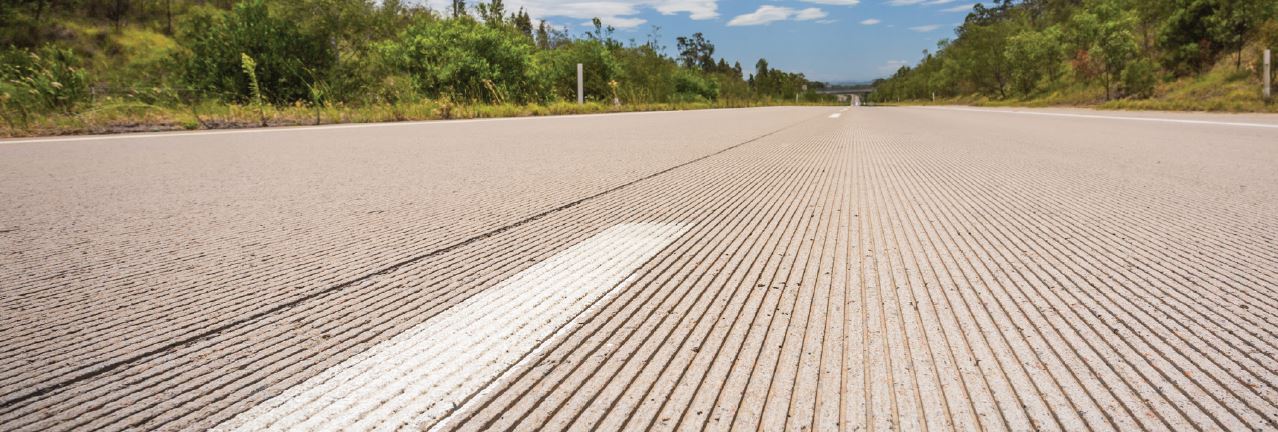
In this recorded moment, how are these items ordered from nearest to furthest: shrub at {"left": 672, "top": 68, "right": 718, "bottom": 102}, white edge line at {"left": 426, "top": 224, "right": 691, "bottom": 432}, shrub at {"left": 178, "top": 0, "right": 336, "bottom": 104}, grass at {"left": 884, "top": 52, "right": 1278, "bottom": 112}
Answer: white edge line at {"left": 426, "top": 224, "right": 691, "bottom": 432}
grass at {"left": 884, "top": 52, "right": 1278, "bottom": 112}
shrub at {"left": 178, "top": 0, "right": 336, "bottom": 104}
shrub at {"left": 672, "top": 68, "right": 718, "bottom": 102}

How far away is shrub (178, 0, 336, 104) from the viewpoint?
1986 centimetres

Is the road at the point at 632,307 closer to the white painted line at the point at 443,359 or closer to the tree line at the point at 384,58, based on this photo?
the white painted line at the point at 443,359

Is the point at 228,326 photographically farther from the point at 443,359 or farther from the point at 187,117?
the point at 187,117

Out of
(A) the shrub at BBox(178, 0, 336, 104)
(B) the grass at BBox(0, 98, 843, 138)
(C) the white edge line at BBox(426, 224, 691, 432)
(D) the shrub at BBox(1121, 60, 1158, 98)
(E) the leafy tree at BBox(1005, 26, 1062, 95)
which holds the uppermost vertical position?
(E) the leafy tree at BBox(1005, 26, 1062, 95)

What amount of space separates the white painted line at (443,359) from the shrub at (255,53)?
2091 cm

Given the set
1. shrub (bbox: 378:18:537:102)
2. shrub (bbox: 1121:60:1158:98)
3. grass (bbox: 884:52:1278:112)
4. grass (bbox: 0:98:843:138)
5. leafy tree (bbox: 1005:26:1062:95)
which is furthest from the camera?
leafy tree (bbox: 1005:26:1062:95)

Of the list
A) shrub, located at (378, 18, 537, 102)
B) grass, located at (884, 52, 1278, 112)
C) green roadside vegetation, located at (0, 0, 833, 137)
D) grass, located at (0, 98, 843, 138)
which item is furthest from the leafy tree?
grass, located at (0, 98, 843, 138)

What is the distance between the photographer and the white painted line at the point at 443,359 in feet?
3.02

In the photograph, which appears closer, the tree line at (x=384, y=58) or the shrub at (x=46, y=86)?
the shrub at (x=46, y=86)

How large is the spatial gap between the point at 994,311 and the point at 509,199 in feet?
6.32

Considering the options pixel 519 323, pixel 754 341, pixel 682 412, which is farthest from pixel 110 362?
pixel 754 341

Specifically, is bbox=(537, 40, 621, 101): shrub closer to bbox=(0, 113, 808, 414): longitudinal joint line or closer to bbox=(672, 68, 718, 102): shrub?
bbox=(672, 68, 718, 102): shrub

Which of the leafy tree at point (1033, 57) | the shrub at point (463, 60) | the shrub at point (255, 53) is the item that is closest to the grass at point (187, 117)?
the shrub at point (463, 60)

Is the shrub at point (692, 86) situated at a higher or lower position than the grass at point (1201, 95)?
higher
